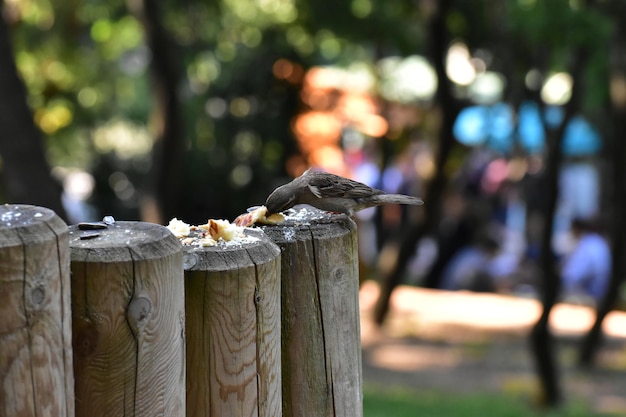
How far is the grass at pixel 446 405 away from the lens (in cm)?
673

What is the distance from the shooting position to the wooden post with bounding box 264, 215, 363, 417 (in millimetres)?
2086

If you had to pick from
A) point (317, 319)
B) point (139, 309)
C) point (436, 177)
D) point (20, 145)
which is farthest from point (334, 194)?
point (436, 177)

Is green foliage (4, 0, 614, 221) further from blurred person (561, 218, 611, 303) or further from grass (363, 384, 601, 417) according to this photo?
grass (363, 384, 601, 417)

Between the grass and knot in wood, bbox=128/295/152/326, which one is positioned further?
the grass

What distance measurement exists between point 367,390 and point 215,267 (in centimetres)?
607

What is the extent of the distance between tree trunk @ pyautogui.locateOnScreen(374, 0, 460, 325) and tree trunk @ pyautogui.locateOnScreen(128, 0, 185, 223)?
301cm

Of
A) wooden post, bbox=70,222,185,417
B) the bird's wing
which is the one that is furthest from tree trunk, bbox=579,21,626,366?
wooden post, bbox=70,222,185,417

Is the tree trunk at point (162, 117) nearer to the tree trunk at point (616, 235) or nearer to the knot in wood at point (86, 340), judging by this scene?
the tree trunk at point (616, 235)

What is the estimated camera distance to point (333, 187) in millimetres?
3496

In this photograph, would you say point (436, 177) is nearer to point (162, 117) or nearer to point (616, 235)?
point (616, 235)

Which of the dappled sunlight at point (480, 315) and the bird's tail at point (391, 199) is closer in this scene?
the bird's tail at point (391, 199)

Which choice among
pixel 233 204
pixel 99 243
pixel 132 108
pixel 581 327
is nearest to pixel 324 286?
pixel 99 243

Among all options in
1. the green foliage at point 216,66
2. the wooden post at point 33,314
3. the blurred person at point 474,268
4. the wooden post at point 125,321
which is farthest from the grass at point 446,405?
the wooden post at point 33,314

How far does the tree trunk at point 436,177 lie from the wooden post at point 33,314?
316 inches
